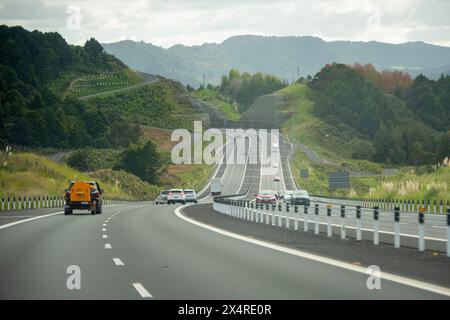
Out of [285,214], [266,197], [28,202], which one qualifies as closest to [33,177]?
[28,202]

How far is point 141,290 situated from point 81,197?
110 ft

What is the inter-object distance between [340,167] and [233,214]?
116 m

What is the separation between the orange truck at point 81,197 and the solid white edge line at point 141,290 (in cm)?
3192

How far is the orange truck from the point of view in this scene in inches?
1826

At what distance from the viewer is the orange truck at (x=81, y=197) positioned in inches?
1826

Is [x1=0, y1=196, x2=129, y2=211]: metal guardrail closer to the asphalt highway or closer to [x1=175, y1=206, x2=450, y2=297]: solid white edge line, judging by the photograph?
the asphalt highway

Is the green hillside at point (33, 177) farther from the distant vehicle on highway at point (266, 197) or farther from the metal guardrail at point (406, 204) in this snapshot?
the metal guardrail at point (406, 204)

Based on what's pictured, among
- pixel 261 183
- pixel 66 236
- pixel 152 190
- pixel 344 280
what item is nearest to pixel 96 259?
pixel 344 280

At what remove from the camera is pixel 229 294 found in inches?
528

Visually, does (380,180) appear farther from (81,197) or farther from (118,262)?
(118,262)

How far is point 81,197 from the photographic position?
4703cm

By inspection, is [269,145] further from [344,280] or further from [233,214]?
[344,280]

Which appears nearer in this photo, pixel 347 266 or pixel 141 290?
pixel 141 290

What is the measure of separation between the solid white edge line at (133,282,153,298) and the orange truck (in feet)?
105
